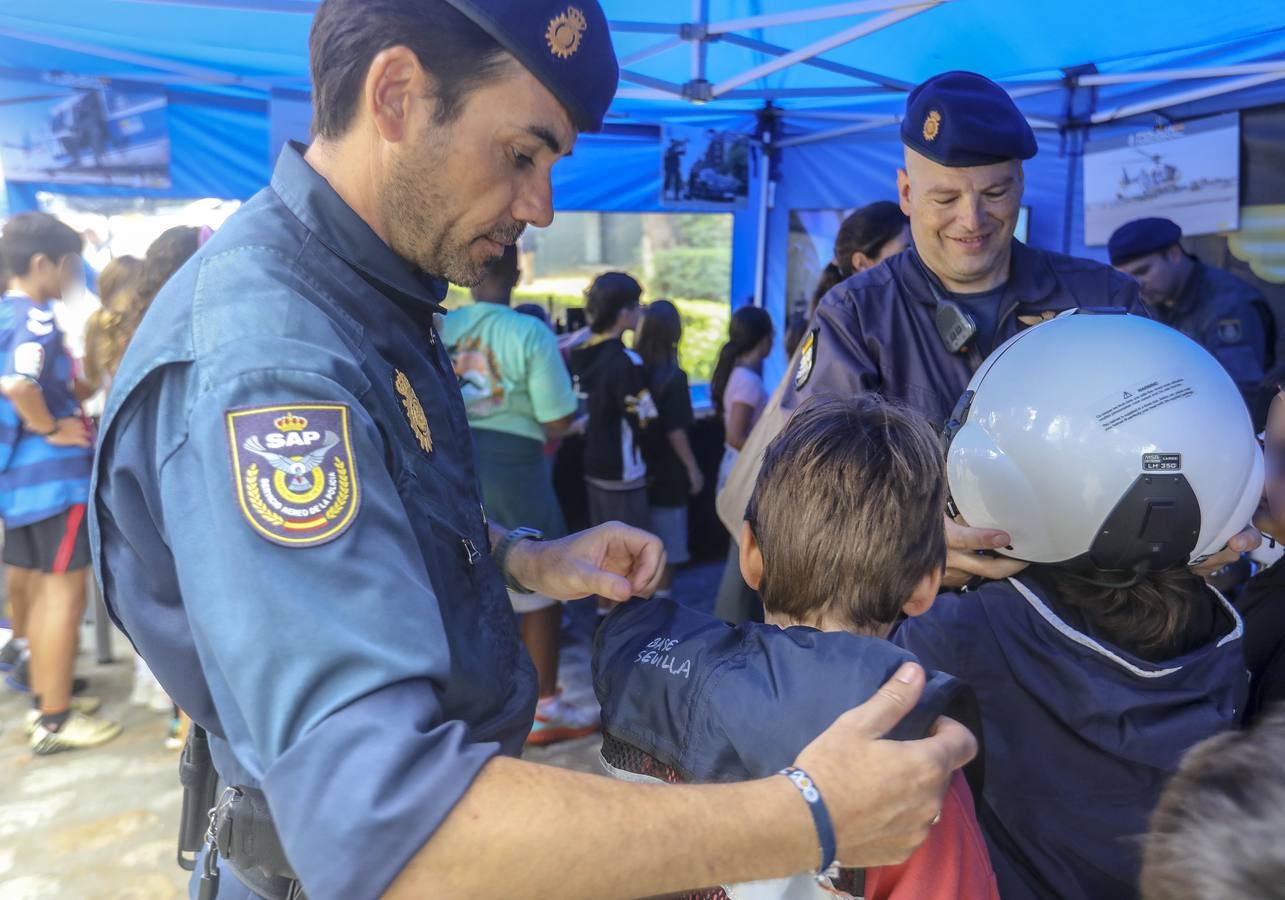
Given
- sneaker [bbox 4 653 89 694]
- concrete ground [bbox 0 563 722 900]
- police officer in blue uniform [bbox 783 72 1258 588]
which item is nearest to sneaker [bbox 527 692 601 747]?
concrete ground [bbox 0 563 722 900]

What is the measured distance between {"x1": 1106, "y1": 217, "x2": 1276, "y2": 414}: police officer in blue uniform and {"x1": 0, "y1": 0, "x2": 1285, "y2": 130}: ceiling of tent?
83 cm

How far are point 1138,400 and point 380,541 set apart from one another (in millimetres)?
1118

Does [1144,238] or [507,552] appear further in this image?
[1144,238]

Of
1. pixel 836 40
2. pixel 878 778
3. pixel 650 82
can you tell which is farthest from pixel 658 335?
pixel 878 778

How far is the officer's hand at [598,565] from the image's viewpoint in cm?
121

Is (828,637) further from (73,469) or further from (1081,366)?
(73,469)

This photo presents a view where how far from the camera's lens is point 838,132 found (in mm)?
6449

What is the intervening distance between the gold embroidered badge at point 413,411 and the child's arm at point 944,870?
0.69 metres

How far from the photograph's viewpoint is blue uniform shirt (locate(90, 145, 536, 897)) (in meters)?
0.69

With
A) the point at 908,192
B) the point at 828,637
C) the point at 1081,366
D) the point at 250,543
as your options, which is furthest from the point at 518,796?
the point at 908,192

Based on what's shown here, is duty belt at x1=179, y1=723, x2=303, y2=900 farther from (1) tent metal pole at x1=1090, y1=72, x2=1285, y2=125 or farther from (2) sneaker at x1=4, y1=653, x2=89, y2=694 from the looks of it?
(1) tent metal pole at x1=1090, y1=72, x2=1285, y2=125

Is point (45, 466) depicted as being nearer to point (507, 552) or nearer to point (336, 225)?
point (507, 552)

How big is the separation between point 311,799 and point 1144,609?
4.16 ft

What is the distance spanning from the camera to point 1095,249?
17.2ft
